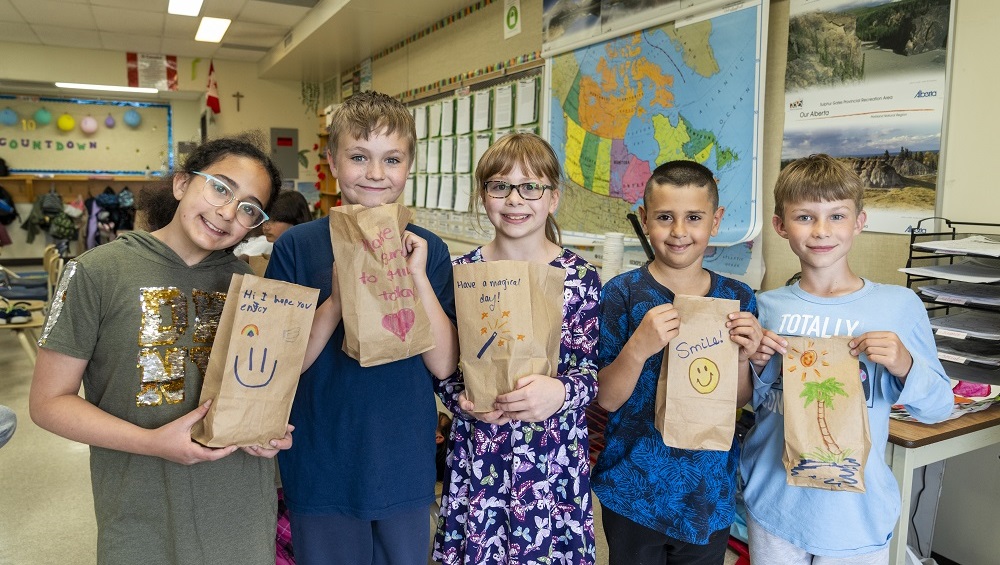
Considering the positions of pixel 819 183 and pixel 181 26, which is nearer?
pixel 819 183

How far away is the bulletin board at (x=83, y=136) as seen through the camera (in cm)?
882

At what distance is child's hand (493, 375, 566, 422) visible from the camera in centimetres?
108

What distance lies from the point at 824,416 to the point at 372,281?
797 millimetres

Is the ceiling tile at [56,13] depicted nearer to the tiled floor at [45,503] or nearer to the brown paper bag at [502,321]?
the tiled floor at [45,503]

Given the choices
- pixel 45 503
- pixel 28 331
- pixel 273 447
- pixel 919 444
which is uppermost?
pixel 273 447

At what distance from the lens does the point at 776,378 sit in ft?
4.03

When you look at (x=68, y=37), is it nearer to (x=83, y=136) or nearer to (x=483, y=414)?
(x=83, y=136)

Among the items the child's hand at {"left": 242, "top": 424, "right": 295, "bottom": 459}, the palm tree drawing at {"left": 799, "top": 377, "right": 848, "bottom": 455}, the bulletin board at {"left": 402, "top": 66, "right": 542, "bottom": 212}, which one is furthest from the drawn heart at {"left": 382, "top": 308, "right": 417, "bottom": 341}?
the bulletin board at {"left": 402, "top": 66, "right": 542, "bottom": 212}

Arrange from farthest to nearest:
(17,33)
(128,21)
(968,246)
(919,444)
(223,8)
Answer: (17,33)
(128,21)
(223,8)
(968,246)
(919,444)

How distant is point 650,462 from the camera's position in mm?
1243

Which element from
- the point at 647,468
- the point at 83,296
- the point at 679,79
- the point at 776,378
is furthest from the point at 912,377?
the point at 679,79

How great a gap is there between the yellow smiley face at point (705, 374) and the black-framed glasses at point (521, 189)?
440 mm

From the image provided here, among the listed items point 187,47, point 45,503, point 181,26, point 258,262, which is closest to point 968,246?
point 258,262

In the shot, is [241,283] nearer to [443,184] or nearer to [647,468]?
[647,468]
